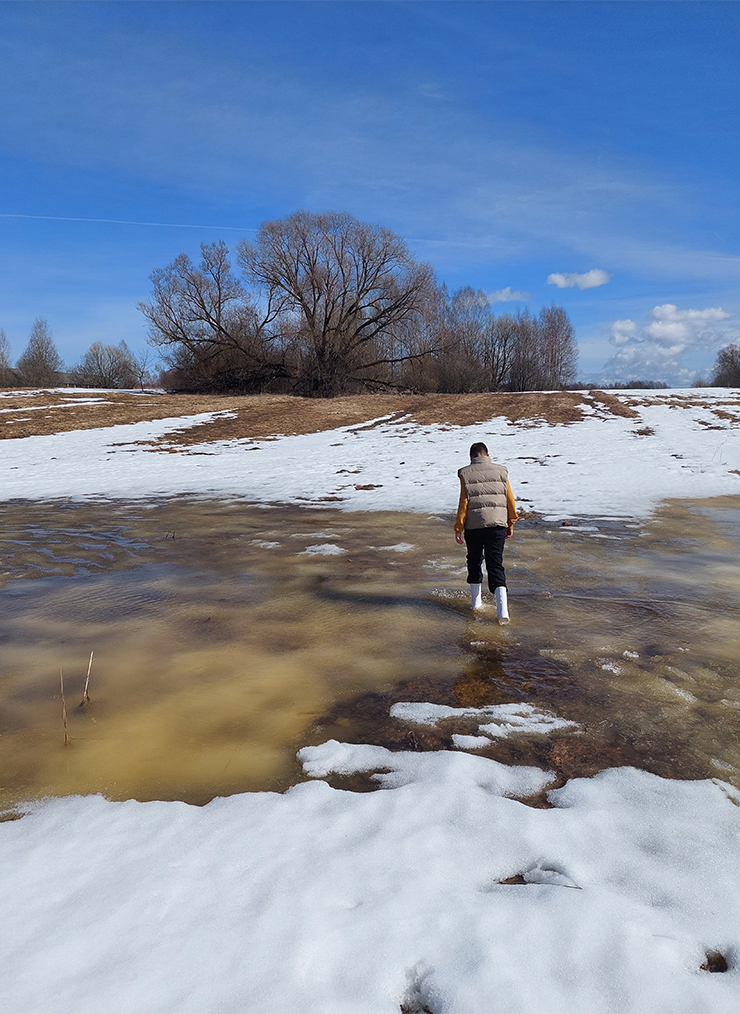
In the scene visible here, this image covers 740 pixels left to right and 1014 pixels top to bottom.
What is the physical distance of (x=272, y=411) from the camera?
28.4 meters

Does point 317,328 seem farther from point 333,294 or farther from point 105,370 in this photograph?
point 105,370

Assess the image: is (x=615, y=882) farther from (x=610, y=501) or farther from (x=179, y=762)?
(x=610, y=501)

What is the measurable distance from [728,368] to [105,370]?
5410cm

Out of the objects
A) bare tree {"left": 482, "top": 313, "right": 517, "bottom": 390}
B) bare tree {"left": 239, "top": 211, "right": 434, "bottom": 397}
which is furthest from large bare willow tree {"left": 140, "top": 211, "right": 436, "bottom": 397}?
bare tree {"left": 482, "top": 313, "right": 517, "bottom": 390}

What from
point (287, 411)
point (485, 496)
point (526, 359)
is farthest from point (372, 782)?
point (526, 359)

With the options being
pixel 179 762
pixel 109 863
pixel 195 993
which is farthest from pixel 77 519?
pixel 195 993

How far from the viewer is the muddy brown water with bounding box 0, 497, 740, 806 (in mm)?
3484

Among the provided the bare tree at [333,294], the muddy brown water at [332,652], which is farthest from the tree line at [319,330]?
the muddy brown water at [332,652]

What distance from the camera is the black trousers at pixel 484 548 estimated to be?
5.74 m

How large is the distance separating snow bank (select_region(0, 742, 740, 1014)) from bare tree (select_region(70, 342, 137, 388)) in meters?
57.3

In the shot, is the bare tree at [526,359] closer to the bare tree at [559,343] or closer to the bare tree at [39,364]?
the bare tree at [559,343]

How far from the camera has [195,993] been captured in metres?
2.04

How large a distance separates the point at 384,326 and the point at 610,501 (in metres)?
31.5

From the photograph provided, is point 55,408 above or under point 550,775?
above
